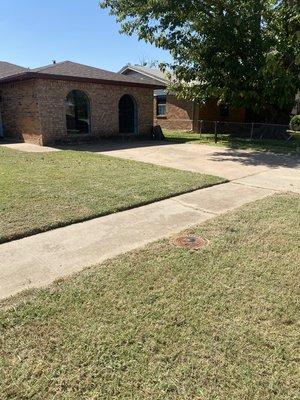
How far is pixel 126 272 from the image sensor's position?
3.57 metres

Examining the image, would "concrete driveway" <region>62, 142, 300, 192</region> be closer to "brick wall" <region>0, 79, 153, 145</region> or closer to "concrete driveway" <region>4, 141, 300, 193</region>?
"concrete driveway" <region>4, 141, 300, 193</region>

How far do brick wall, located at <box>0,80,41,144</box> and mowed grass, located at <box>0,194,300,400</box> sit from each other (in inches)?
492

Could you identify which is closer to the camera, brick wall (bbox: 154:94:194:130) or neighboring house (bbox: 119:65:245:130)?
neighboring house (bbox: 119:65:245:130)

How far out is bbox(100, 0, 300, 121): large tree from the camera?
43.0ft

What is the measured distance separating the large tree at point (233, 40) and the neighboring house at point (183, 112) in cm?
698

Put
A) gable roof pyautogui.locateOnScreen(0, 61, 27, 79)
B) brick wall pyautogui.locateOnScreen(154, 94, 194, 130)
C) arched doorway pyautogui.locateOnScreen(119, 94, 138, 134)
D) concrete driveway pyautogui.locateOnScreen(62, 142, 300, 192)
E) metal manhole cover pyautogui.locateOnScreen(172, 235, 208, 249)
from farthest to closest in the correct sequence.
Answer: brick wall pyautogui.locateOnScreen(154, 94, 194, 130)
arched doorway pyautogui.locateOnScreen(119, 94, 138, 134)
gable roof pyautogui.locateOnScreen(0, 61, 27, 79)
concrete driveway pyautogui.locateOnScreen(62, 142, 300, 192)
metal manhole cover pyautogui.locateOnScreen(172, 235, 208, 249)

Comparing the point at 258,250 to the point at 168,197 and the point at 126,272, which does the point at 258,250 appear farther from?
the point at 168,197

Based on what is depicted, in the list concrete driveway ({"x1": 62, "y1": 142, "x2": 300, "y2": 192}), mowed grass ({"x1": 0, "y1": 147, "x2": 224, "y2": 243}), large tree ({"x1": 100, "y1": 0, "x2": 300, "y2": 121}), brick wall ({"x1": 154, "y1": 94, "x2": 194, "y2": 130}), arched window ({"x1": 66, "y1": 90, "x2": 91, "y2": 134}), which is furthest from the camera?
brick wall ({"x1": 154, "y1": 94, "x2": 194, "y2": 130})

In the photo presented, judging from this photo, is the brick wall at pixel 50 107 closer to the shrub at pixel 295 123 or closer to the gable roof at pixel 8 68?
the gable roof at pixel 8 68

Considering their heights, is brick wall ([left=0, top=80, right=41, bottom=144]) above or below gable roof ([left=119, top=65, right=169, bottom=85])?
below

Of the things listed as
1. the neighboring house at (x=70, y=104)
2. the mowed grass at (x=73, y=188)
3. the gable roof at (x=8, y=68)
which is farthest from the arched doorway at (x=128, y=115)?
the mowed grass at (x=73, y=188)

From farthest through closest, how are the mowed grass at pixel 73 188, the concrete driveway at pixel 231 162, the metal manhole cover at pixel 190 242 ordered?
the concrete driveway at pixel 231 162 < the mowed grass at pixel 73 188 < the metal manhole cover at pixel 190 242

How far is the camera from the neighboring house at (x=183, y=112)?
22.7m

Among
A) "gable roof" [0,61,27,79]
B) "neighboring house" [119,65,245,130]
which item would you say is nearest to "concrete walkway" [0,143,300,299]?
"gable roof" [0,61,27,79]
